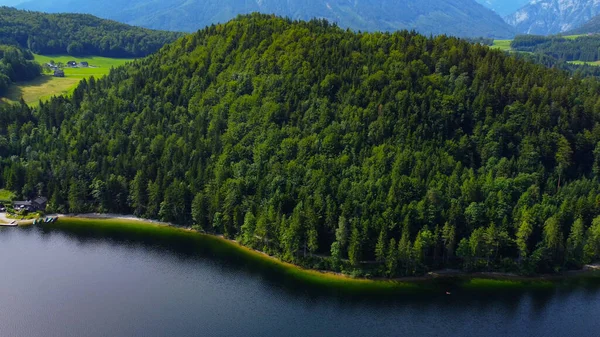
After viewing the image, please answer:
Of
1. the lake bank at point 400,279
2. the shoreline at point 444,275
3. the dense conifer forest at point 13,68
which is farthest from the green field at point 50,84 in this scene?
the shoreline at point 444,275

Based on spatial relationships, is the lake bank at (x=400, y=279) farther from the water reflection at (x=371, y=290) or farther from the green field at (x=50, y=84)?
the green field at (x=50, y=84)

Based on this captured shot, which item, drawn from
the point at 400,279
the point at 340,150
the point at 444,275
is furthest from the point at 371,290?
the point at 340,150

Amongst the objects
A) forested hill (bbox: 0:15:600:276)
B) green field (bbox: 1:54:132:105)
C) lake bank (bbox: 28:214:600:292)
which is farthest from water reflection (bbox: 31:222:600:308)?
green field (bbox: 1:54:132:105)

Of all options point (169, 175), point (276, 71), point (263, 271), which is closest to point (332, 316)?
point (263, 271)

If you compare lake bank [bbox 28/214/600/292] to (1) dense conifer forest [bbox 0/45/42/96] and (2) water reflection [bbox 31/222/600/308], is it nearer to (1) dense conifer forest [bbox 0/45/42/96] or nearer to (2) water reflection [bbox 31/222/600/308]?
(2) water reflection [bbox 31/222/600/308]

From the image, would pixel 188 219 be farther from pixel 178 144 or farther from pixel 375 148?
pixel 375 148

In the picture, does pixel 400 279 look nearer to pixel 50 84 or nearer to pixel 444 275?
pixel 444 275

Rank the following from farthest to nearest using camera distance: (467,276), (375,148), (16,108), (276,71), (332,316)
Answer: (16,108)
(276,71)
(375,148)
(467,276)
(332,316)
